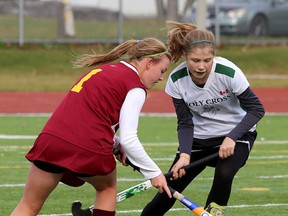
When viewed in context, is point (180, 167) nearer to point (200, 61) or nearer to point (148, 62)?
point (200, 61)

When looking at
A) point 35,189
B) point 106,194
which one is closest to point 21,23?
point 106,194

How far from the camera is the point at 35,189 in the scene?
5996 mm

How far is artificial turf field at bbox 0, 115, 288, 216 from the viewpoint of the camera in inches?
327

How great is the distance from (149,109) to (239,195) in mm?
9954

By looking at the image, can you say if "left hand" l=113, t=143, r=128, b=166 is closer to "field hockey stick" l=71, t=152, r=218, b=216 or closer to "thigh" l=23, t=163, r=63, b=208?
"field hockey stick" l=71, t=152, r=218, b=216

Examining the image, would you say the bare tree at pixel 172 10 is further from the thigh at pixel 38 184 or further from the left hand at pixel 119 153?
the thigh at pixel 38 184

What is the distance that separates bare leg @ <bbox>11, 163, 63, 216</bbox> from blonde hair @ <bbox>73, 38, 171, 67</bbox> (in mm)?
833

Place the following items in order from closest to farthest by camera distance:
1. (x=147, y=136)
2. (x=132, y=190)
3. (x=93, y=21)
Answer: (x=132, y=190)
(x=147, y=136)
(x=93, y=21)

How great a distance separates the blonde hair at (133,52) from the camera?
6129 mm

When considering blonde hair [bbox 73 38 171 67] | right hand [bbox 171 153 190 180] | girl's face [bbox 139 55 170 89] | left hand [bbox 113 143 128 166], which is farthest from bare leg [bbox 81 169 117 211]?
blonde hair [bbox 73 38 171 67]

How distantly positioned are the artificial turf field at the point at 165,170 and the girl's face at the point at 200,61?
5.75 feet

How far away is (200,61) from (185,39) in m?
0.24

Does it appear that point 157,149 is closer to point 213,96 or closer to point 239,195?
point 239,195

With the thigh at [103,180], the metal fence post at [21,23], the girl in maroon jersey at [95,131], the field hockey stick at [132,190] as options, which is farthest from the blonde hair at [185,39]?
the metal fence post at [21,23]
